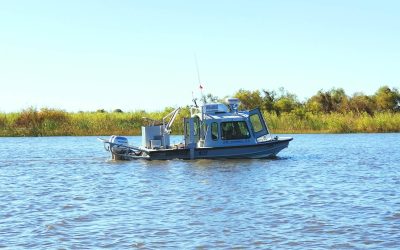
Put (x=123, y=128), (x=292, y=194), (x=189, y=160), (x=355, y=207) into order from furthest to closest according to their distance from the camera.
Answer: (x=123, y=128) < (x=189, y=160) < (x=292, y=194) < (x=355, y=207)

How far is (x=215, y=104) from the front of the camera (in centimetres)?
3136

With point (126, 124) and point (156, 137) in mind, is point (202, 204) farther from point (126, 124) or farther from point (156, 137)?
point (126, 124)

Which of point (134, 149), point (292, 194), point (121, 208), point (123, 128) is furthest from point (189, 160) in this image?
point (123, 128)

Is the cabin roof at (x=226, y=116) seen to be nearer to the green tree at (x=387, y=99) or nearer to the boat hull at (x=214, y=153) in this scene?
the boat hull at (x=214, y=153)

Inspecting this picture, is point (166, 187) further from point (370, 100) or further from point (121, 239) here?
point (370, 100)

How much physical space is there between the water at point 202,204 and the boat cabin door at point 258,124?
1.67 m

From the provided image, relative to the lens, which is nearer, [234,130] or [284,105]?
[234,130]

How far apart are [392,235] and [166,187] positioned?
31.6 feet

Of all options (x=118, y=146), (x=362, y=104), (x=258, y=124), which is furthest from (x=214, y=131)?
(x=362, y=104)

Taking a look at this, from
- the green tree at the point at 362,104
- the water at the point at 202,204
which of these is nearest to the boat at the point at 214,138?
the water at the point at 202,204

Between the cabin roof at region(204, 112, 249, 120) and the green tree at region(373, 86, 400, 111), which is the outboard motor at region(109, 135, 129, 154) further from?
the green tree at region(373, 86, 400, 111)

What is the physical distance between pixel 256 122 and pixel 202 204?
14.0m

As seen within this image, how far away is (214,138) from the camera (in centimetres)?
3027

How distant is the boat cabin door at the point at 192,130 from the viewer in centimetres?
3025
